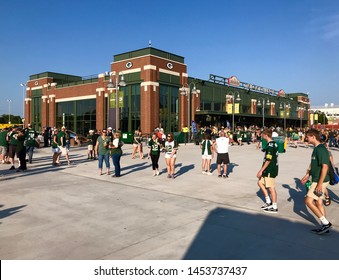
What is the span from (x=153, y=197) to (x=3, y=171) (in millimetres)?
7692

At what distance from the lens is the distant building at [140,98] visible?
31672 mm

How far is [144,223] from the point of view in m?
5.61

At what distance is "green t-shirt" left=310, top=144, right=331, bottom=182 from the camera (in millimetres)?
4895

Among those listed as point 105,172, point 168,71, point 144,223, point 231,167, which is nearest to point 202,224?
point 144,223

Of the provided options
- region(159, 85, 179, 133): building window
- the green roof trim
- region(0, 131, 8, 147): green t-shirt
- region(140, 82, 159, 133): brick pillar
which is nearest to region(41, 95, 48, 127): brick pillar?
the green roof trim

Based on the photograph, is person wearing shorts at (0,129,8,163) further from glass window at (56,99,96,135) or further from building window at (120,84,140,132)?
glass window at (56,99,96,135)

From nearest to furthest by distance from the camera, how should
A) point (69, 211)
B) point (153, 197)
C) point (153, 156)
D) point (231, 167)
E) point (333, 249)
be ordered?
point (333, 249), point (69, 211), point (153, 197), point (153, 156), point (231, 167)

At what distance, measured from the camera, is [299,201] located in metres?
7.37

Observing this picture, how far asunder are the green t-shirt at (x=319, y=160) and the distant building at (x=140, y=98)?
19075 millimetres

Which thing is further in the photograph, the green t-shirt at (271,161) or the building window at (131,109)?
the building window at (131,109)

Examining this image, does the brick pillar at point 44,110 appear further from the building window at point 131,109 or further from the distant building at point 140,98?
the building window at point 131,109

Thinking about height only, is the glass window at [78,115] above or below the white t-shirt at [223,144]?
above

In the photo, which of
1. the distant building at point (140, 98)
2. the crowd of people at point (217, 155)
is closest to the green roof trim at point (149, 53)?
the distant building at point (140, 98)

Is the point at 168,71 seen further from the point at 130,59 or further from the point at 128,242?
the point at 128,242
